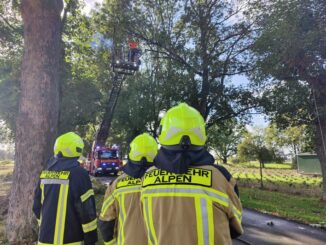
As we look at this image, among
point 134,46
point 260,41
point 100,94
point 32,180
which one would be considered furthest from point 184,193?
point 100,94

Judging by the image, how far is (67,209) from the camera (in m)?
3.84

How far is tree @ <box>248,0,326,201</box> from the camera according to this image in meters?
12.3

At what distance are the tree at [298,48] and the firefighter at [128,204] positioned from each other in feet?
35.4

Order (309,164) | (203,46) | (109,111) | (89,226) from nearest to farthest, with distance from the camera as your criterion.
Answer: (89,226) < (203,46) < (109,111) < (309,164)

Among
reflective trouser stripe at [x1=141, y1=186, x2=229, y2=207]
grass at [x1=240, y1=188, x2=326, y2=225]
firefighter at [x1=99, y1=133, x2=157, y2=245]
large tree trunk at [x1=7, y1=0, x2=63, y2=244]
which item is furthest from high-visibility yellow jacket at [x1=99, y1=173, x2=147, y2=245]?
grass at [x1=240, y1=188, x2=326, y2=225]

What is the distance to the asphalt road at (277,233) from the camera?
7.77 metres

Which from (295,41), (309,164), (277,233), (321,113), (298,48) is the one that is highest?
(295,41)

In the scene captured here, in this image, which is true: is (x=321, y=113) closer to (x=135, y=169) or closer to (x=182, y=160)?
(x=135, y=169)

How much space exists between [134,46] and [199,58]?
14.8 feet

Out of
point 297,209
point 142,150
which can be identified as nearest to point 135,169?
point 142,150

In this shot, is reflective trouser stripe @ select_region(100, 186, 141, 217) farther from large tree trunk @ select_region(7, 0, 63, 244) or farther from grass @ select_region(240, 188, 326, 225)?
grass @ select_region(240, 188, 326, 225)

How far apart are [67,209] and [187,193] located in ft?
7.30

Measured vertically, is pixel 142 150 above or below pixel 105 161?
below

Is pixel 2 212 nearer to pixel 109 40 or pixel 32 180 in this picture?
pixel 32 180
